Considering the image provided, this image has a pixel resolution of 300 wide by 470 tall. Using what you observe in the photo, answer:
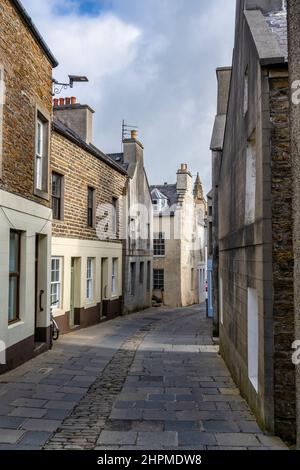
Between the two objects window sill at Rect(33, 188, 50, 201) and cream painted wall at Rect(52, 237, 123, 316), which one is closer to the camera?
window sill at Rect(33, 188, 50, 201)

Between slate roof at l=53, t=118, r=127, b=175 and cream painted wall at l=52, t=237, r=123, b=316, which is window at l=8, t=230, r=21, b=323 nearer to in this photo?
cream painted wall at l=52, t=237, r=123, b=316

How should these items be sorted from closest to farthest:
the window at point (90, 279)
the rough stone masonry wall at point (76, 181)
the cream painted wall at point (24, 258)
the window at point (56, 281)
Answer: the cream painted wall at point (24, 258)
the window at point (56, 281)
the rough stone masonry wall at point (76, 181)
the window at point (90, 279)

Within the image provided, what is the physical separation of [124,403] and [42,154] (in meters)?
7.10

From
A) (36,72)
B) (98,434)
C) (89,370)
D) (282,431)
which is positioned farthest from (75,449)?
(36,72)

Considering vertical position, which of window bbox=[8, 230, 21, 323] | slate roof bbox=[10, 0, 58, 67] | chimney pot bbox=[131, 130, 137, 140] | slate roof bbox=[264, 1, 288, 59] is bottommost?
window bbox=[8, 230, 21, 323]

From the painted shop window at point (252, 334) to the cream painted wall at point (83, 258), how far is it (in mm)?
8425

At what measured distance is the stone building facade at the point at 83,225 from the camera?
1516cm

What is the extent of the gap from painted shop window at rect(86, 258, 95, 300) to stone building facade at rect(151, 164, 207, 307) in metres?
16.3

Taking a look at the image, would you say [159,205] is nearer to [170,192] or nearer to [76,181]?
[170,192]

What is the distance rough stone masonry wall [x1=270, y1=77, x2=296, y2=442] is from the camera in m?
6.02

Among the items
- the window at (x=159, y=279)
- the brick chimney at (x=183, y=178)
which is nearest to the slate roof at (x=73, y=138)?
the window at (x=159, y=279)

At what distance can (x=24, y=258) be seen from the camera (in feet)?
34.2

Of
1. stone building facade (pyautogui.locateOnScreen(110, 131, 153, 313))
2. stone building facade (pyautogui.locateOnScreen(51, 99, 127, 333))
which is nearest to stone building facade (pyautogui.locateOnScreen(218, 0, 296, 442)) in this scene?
stone building facade (pyautogui.locateOnScreen(51, 99, 127, 333))

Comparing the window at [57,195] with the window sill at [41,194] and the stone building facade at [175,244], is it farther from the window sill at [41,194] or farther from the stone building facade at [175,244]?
the stone building facade at [175,244]
